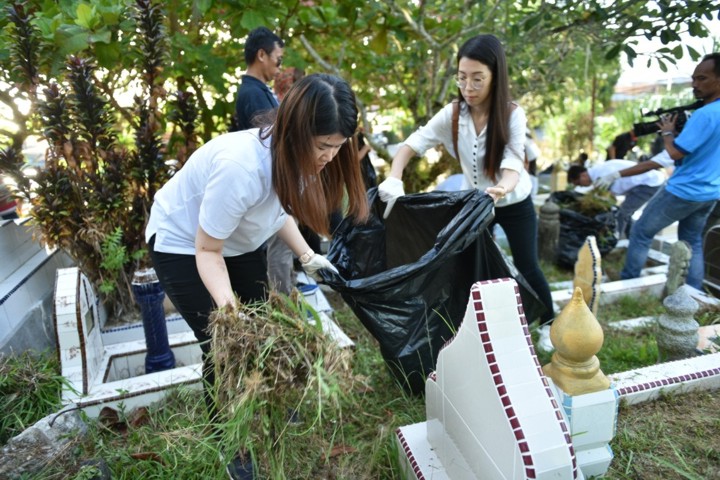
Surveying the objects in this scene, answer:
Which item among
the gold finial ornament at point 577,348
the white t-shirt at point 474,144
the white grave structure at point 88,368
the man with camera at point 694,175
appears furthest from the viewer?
the man with camera at point 694,175

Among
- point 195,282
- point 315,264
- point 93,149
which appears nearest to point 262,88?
point 93,149

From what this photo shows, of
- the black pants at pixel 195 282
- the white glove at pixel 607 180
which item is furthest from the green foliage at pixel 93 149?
the white glove at pixel 607 180

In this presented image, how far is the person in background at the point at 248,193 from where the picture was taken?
4.68 ft

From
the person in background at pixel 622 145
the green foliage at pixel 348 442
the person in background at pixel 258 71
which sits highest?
the person in background at pixel 258 71

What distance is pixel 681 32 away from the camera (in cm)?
305

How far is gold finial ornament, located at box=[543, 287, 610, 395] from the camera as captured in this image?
153 centimetres

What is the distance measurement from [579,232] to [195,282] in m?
3.48

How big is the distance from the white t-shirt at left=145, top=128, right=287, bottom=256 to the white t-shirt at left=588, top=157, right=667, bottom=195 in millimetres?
3620

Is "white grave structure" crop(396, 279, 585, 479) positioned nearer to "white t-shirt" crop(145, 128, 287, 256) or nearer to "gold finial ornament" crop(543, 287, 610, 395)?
"gold finial ornament" crop(543, 287, 610, 395)

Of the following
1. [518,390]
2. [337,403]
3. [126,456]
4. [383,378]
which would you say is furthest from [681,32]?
[126,456]

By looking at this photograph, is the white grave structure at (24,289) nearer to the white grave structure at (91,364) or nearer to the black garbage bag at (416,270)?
the white grave structure at (91,364)

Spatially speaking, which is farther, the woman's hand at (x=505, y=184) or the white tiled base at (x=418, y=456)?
the woman's hand at (x=505, y=184)

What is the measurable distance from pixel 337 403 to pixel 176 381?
4.72 ft

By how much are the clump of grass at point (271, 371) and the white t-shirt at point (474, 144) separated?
4.72 feet
